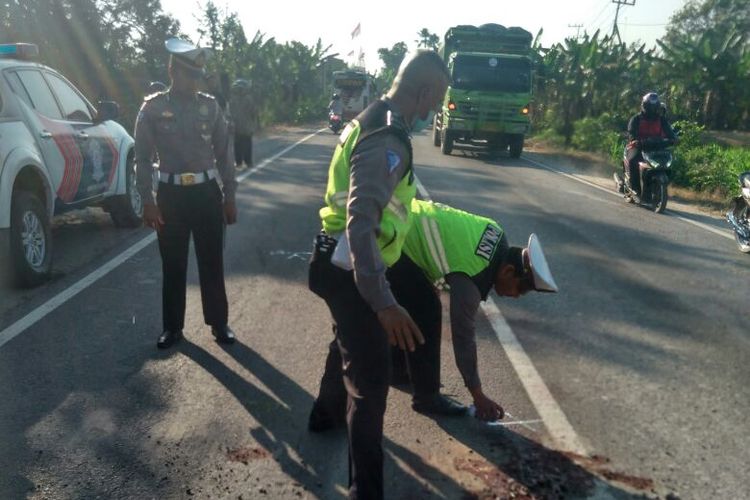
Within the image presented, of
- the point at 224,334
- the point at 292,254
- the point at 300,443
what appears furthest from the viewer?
the point at 292,254

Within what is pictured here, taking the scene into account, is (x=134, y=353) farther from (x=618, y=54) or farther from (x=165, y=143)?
(x=618, y=54)

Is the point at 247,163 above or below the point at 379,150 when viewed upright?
below

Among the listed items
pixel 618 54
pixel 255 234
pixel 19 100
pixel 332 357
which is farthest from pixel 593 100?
pixel 332 357

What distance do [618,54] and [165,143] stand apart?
2607cm

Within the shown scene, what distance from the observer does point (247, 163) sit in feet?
51.0

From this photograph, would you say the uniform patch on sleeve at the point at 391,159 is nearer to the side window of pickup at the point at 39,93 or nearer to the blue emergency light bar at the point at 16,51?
the side window of pickup at the point at 39,93

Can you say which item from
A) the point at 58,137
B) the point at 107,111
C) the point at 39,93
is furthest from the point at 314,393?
the point at 107,111

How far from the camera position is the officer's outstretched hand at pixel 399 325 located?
260cm

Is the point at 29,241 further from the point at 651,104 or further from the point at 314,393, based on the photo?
the point at 651,104

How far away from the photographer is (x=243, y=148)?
15.3m

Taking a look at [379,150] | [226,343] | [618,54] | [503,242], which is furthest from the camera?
[618,54]

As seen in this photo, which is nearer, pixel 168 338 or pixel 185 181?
pixel 185 181

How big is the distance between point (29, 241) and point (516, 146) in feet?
55.2

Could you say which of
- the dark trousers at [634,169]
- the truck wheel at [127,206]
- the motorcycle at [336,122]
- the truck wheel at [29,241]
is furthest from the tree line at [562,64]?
the truck wheel at [29,241]
